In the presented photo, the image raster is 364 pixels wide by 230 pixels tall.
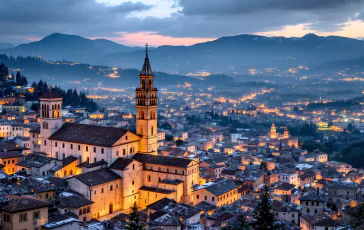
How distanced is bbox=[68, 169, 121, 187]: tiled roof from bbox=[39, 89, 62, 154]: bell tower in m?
10.6

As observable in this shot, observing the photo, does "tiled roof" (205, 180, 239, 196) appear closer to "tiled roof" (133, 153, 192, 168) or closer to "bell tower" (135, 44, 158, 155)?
"tiled roof" (133, 153, 192, 168)

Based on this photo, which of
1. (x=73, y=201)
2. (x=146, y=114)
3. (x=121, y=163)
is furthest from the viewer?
(x=146, y=114)

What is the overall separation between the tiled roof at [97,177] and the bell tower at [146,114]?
241 inches

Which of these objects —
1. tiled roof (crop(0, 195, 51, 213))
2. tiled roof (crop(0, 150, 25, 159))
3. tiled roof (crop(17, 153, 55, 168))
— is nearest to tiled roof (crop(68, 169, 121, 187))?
tiled roof (crop(17, 153, 55, 168))

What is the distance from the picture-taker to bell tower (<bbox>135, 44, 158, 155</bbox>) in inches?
1912

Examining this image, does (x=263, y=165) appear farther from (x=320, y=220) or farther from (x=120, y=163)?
(x=120, y=163)

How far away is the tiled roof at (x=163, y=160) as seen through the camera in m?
44.8

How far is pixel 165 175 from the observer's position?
45.2 m

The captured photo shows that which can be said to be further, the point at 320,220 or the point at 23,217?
the point at 320,220

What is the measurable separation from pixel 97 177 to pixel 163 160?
7234mm

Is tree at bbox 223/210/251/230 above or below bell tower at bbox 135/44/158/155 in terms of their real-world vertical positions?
below

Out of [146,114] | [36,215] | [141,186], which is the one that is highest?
[146,114]

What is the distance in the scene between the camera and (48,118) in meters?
51.2

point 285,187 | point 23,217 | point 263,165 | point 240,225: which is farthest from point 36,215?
point 263,165
